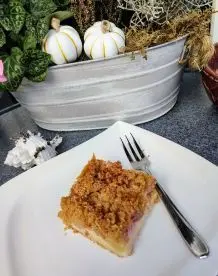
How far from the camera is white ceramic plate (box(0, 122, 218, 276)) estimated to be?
482mm

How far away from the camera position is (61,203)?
0.54 m

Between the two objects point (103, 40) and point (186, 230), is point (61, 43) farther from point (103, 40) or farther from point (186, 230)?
point (186, 230)

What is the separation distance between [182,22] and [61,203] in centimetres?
36

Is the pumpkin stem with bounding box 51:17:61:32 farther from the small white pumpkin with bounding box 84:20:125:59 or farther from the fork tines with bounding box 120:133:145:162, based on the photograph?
the fork tines with bounding box 120:133:145:162

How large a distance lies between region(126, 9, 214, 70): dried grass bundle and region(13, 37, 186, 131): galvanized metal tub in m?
0.02

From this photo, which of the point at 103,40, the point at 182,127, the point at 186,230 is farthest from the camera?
the point at 182,127

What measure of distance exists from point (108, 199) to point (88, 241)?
0.07m

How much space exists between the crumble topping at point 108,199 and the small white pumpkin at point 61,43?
0.18 meters

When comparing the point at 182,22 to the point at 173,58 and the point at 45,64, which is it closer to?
the point at 173,58

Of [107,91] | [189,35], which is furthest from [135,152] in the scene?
[189,35]

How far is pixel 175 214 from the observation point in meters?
0.52

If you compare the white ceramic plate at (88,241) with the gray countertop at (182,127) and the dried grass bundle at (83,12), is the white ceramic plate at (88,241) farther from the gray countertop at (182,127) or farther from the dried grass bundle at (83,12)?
→ the dried grass bundle at (83,12)

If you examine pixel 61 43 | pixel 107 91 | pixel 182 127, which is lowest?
pixel 182 127

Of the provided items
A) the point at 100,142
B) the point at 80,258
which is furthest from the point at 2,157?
the point at 80,258
